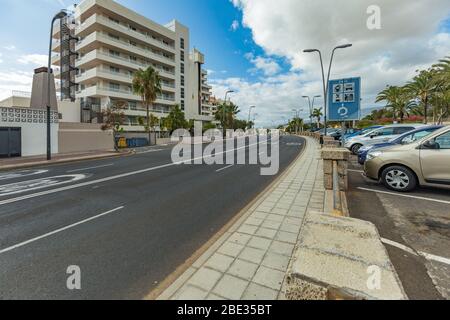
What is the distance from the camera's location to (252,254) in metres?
3.35

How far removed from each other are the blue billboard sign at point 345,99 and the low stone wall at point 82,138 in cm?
2397

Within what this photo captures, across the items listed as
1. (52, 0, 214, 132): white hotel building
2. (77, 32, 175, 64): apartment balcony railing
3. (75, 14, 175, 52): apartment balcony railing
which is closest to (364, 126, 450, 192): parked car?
(52, 0, 214, 132): white hotel building

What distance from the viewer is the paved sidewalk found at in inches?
99.9

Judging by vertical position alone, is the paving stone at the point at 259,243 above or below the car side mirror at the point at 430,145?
below

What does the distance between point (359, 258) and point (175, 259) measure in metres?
2.49

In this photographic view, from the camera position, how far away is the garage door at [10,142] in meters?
16.8

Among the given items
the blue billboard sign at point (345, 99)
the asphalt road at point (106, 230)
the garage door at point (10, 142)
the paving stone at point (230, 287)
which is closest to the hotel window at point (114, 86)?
the garage door at point (10, 142)

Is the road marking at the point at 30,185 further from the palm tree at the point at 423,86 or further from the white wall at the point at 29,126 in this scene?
the palm tree at the point at 423,86

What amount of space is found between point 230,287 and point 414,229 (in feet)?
12.5

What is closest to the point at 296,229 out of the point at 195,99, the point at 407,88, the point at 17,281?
the point at 17,281

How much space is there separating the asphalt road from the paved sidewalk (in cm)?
42

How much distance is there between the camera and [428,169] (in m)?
5.93

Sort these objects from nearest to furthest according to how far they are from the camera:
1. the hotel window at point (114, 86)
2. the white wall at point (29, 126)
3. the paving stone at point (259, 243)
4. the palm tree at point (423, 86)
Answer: the paving stone at point (259, 243)
the white wall at point (29, 126)
the palm tree at point (423, 86)
the hotel window at point (114, 86)

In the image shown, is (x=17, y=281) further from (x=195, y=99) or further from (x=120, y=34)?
(x=195, y=99)
